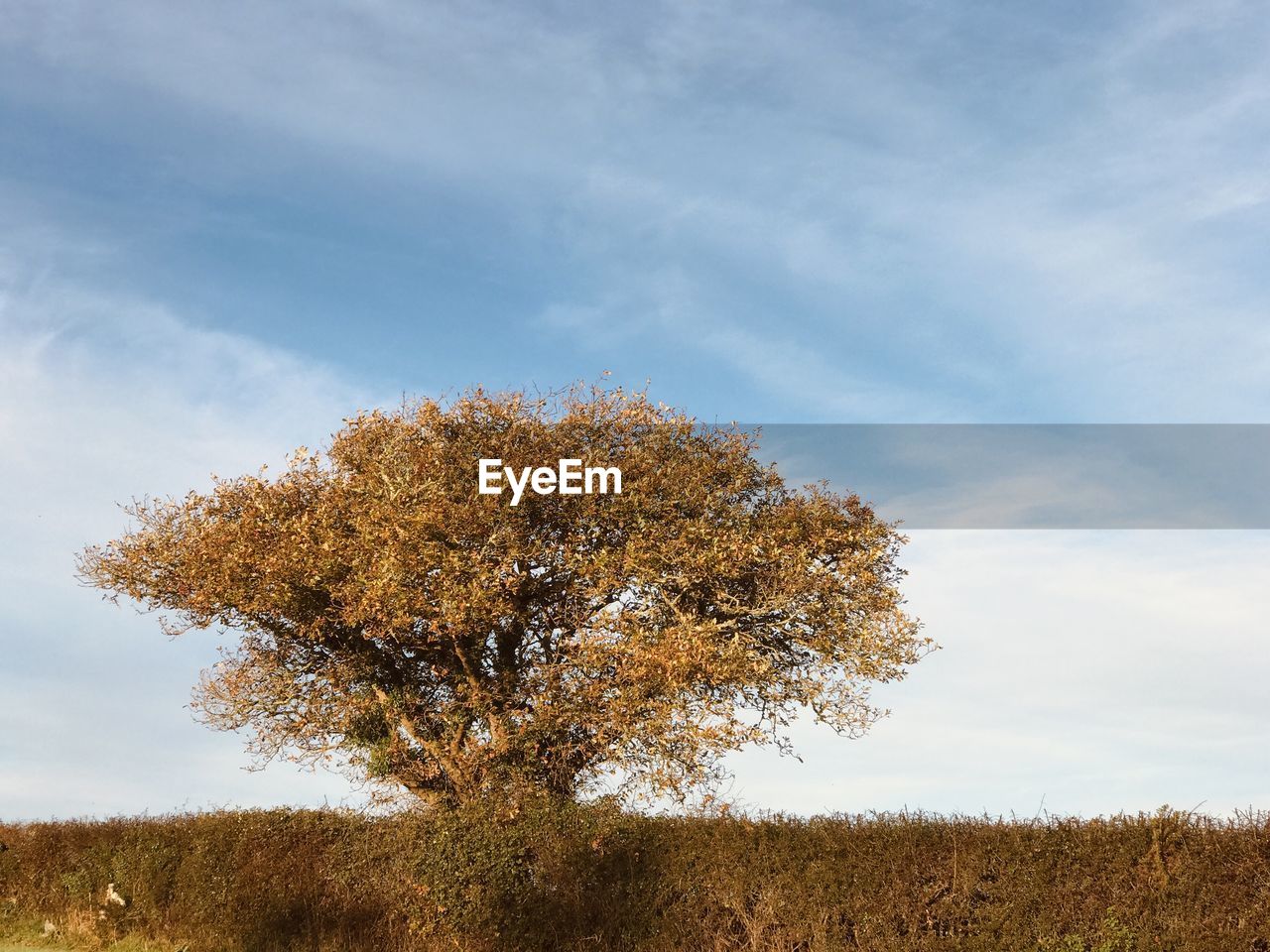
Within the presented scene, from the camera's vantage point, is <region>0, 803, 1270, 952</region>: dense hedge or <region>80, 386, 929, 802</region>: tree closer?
<region>0, 803, 1270, 952</region>: dense hedge

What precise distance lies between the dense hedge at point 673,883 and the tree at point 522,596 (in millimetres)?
3517

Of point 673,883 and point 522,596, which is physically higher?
point 522,596

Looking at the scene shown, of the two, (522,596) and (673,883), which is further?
(522,596)

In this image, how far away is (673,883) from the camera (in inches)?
524

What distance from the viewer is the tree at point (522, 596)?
62.0ft

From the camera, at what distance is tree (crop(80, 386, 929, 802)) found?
62.0ft

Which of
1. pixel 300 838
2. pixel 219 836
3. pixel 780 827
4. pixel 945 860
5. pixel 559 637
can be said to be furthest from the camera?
pixel 559 637

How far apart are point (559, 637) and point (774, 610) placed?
4.17 m

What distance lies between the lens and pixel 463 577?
63.2 ft

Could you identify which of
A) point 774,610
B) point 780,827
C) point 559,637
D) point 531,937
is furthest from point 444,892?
point 774,610

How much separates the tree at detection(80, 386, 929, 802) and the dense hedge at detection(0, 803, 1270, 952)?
11.5 feet

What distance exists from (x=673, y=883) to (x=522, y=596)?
8360mm

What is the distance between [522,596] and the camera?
2075 cm

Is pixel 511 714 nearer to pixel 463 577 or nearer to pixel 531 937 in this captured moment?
pixel 463 577
